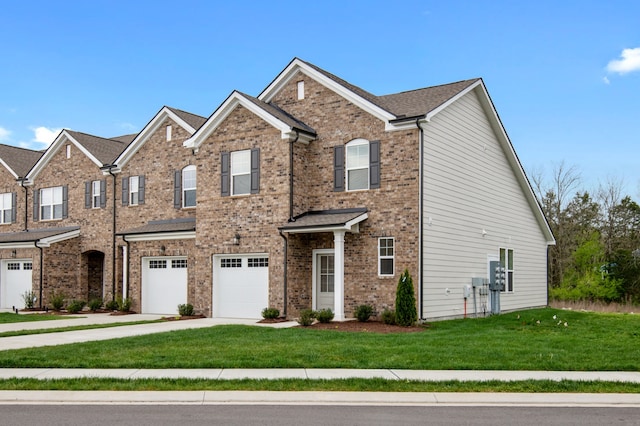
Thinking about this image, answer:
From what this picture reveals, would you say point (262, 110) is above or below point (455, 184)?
above

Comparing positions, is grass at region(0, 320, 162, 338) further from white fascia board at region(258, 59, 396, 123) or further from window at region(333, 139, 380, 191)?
white fascia board at region(258, 59, 396, 123)

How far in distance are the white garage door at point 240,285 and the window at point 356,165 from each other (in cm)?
372

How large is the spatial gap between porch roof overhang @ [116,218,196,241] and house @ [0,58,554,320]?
0.08 metres

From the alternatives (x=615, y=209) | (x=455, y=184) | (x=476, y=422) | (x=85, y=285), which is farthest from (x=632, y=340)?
(x=615, y=209)

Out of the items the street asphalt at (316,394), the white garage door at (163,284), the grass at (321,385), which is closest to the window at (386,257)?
the white garage door at (163,284)

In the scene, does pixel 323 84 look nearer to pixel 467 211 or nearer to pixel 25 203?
pixel 467 211

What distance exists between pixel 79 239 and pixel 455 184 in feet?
57.7

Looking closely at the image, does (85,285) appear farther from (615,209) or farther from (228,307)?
(615,209)

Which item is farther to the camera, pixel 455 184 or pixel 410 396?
pixel 455 184

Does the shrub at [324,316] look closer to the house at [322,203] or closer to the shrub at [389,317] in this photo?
the house at [322,203]

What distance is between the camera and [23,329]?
65.5 ft

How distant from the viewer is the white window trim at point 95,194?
102 feet

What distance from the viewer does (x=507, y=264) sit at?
91.1ft

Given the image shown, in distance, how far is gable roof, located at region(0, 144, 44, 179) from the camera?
34.8m
